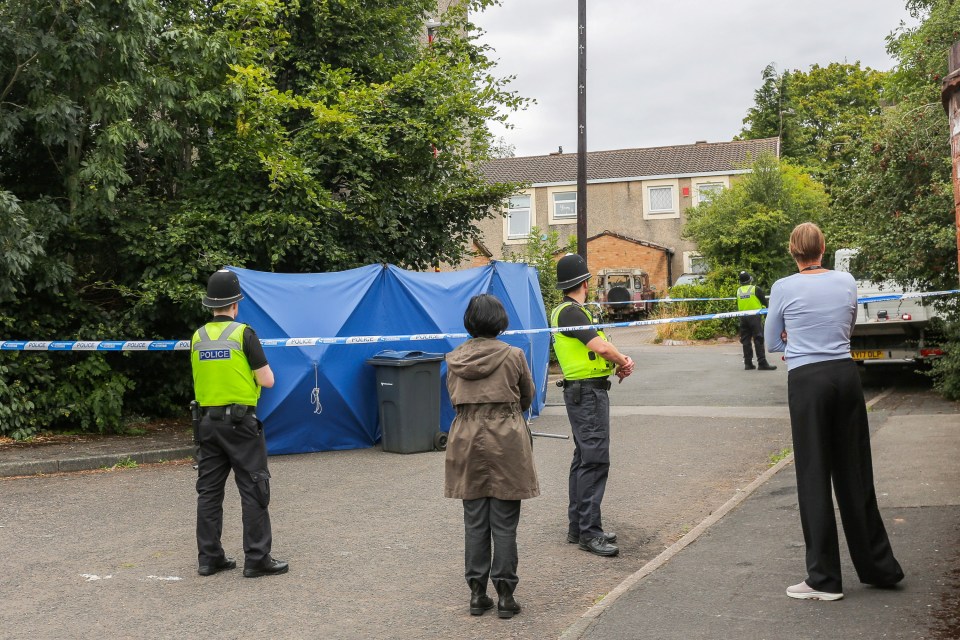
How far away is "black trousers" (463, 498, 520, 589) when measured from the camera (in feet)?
16.9

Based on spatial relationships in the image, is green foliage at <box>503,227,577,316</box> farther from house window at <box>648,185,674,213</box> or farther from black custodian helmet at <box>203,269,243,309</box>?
house window at <box>648,185,674,213</box>

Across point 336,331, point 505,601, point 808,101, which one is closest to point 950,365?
point 336,331

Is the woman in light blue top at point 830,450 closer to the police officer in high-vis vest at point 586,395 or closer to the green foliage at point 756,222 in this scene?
the police officer in high-vis vest at point 586,395

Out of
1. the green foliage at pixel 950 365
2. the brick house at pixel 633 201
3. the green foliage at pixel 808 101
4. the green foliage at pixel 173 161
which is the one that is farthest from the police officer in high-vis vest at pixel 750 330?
the green foliage at pixel 808 101

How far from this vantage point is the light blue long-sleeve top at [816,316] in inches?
198

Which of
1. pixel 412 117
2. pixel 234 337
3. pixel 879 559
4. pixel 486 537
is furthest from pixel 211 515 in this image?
pixel 412 117

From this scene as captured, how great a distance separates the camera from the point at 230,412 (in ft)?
19.9

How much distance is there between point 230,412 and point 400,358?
5.07m

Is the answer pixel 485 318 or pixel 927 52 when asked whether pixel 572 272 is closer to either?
pixel 485 318

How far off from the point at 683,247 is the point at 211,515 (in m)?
39.7

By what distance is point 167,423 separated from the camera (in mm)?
12930

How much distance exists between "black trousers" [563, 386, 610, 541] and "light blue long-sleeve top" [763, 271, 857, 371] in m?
1.48

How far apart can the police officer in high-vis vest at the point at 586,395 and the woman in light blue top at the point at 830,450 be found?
4.69ft

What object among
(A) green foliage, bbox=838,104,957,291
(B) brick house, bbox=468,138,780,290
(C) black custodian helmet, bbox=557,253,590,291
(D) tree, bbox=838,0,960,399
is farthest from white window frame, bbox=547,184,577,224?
(C) black custodian helmet, bbox=557,253,590,291
